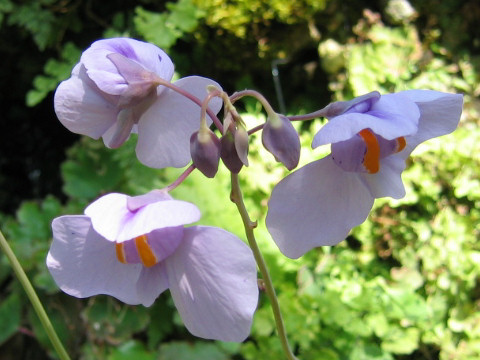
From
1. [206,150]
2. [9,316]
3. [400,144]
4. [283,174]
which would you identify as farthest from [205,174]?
[9,316]

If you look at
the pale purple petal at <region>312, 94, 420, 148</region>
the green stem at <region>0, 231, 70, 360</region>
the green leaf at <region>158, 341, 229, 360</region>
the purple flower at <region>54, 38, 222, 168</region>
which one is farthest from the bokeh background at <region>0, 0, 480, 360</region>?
the pale purple petal at <region>312, 94, 420, 148</region>

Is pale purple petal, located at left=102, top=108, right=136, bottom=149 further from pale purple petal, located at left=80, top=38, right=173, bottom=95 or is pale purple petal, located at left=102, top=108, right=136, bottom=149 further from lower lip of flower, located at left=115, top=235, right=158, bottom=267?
lower lip of flower, located at left=115, top=235, right=158, bottom=267

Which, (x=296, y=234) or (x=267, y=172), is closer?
(x=296, y=234)

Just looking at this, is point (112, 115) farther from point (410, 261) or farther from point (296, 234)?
point (410, 261)

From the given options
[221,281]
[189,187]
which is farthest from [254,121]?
[221,281]

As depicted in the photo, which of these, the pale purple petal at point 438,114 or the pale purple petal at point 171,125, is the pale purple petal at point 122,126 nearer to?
the pale purple petal at point 171,125

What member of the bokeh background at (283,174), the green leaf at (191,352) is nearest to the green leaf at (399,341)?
the bokeh background at (283,174)

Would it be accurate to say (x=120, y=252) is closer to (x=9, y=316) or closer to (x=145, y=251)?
(x=145, y=251)
